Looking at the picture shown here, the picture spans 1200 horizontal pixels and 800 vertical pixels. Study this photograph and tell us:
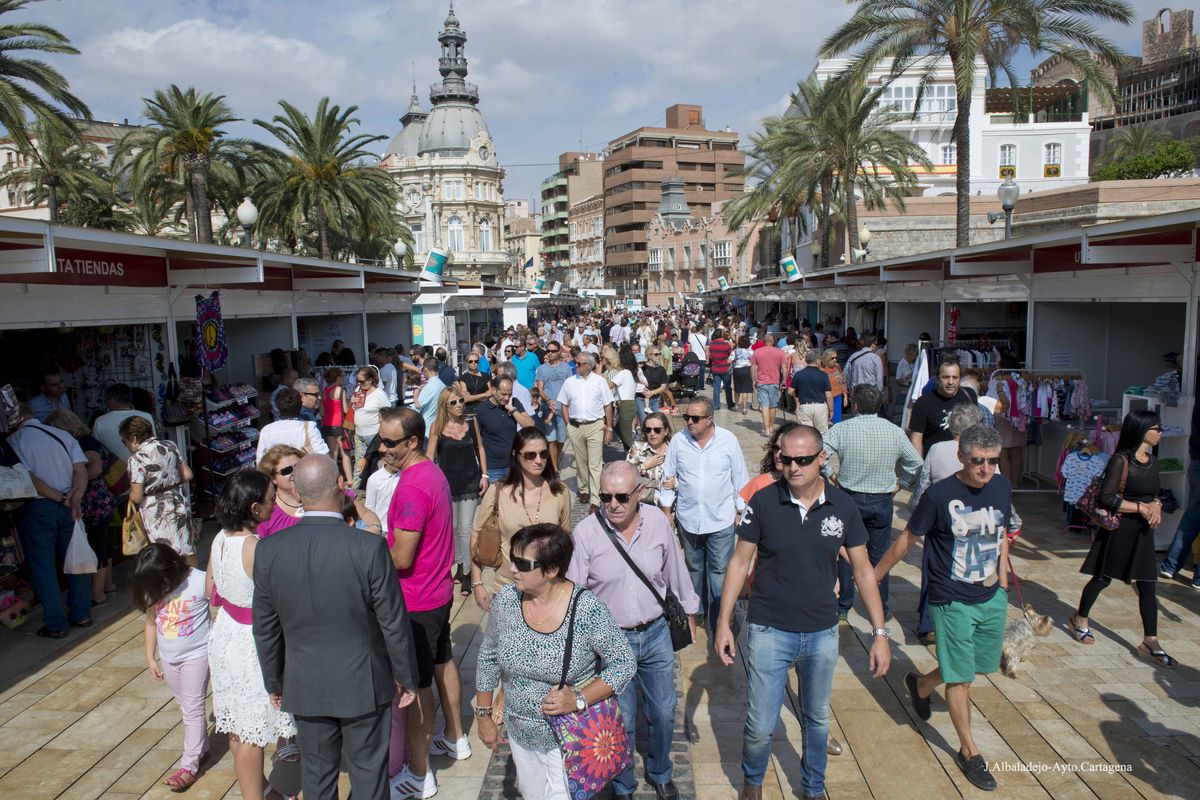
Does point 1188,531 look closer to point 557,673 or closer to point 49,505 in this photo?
point 557,673

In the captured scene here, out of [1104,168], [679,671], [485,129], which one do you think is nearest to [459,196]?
[485,129]

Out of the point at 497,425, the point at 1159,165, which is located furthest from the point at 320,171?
the point at 1159,165

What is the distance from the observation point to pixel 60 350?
354 inches

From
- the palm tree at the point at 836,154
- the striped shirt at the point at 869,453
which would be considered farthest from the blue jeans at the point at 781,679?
the palm tree at the point at 836,154

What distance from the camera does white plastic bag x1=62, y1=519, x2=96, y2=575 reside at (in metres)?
5.96

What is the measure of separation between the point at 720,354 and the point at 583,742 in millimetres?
13895

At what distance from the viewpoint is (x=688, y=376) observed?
16.7 metres

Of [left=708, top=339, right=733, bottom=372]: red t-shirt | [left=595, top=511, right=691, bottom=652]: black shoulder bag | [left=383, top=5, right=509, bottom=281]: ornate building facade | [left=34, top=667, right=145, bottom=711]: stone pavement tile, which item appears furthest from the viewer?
[left=383, top=5, right=509, bottom=281]: ornate building facade

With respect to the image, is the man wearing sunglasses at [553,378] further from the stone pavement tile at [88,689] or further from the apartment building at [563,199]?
the apartment building at [563,199]

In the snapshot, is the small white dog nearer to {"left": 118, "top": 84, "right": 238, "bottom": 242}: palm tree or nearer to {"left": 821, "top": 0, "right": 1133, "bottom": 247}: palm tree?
{"left": 821, "top": 0, "right": 1133, "bottom": 247}: palm tree

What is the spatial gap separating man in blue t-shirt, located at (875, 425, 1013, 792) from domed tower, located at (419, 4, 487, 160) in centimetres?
8755

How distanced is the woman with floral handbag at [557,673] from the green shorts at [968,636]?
1882mm

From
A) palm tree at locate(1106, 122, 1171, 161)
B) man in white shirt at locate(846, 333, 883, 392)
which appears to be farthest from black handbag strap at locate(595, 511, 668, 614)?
palm tree at locate(1106, 122, 1171, 161)

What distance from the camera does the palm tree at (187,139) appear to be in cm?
2075
